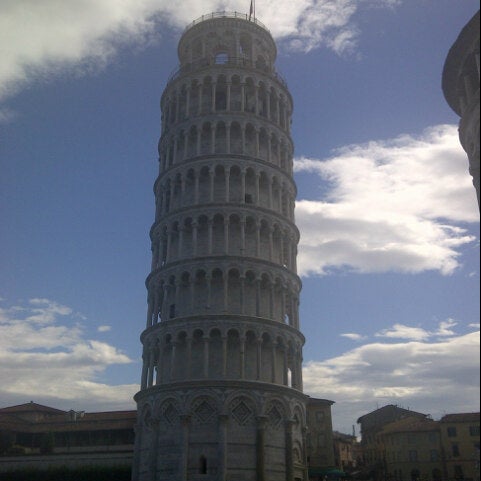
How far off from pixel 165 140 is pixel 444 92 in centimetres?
2900

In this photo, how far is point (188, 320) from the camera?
42.5 m

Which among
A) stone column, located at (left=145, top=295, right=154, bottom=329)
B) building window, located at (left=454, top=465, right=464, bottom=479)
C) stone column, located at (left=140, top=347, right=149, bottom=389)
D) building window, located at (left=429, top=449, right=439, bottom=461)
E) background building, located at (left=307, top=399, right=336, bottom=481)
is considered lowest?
building window, located at (left=454, top=465, right=464, bottom=479)

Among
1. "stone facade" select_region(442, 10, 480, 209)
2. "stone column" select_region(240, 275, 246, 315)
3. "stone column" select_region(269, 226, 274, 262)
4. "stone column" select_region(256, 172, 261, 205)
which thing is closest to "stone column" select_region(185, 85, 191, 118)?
"stone column" select_region(256, 172, 261, 205)

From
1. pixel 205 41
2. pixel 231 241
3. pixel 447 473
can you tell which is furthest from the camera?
pixel 447 473

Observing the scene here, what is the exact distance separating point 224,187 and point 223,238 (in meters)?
4.42

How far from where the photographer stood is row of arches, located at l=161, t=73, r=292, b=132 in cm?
5062

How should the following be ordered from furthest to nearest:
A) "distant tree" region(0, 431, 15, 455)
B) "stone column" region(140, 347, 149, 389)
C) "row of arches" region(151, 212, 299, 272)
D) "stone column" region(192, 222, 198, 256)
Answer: "distant tree" region(0, 431, 15, 455) → "row of arches" region(151, 212, 299, 272) → "stone column" region(192, 222, 198, 256) → "stone column" region(140, 347, 149, 389)

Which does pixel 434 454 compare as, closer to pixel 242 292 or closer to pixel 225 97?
pixel 242 292

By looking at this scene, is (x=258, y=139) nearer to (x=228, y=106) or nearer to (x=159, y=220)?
(x=228, y=106)

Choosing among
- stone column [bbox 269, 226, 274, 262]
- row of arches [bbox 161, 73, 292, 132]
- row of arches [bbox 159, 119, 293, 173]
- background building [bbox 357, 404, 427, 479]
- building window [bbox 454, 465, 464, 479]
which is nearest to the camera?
stone column [bbox 269, 226, 274, 262]

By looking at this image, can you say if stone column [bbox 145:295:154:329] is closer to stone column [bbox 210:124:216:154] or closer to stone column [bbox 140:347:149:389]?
stone column [bbox 140:347:149:389]

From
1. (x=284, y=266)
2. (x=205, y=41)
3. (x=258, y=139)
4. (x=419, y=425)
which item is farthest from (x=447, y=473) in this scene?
A: (x=205, y=41)

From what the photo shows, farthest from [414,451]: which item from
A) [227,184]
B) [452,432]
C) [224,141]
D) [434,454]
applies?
[224,141]

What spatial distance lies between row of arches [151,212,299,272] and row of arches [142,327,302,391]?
600 cm
